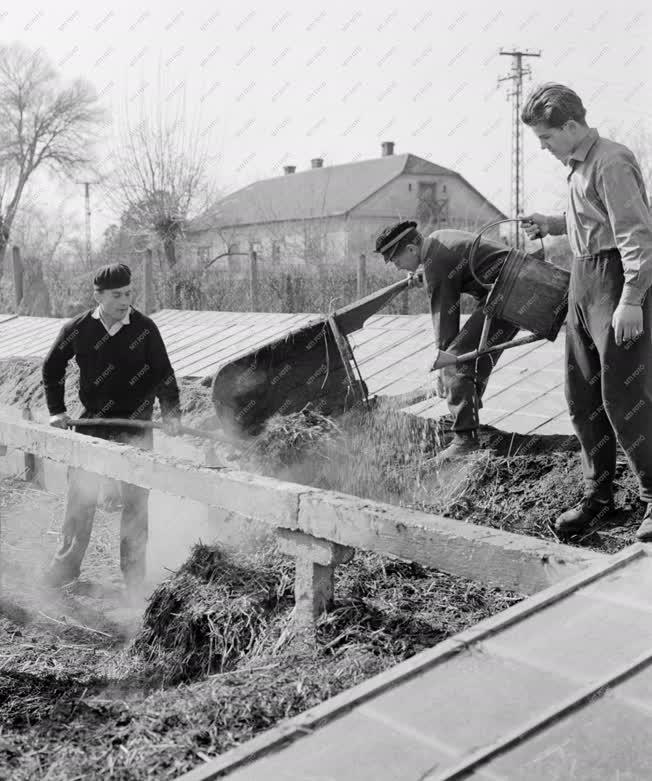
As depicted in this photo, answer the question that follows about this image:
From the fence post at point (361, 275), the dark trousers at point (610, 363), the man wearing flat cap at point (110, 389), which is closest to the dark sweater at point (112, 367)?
the man wearing flat cap at point (110, 389)

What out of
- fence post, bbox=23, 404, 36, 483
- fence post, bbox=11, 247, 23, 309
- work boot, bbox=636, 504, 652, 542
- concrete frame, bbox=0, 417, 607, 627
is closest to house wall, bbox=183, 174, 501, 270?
fence post, bbox=11, 247, 23, 309

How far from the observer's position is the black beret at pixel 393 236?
532cm

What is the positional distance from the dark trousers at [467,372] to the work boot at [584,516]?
1.17 meters

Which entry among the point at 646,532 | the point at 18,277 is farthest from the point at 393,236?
the point at 18,277

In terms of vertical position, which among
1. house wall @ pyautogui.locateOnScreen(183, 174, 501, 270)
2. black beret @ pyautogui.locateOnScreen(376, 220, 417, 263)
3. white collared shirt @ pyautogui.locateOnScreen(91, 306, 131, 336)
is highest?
house wall @ pyautogui.locateOnScreen(183, 174, 501, 270)

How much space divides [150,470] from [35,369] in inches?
246

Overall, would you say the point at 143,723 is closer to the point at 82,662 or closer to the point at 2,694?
the point at 2,694

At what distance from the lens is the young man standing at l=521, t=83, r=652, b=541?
11.5ft

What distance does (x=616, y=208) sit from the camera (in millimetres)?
3557

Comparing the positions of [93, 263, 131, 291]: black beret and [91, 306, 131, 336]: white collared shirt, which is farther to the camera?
[91, 306, 131, 336]: white collared shirt

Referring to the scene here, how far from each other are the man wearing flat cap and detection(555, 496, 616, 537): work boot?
231 cm

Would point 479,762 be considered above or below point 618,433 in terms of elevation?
below

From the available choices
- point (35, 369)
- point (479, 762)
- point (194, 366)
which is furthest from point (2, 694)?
point (35, 369)

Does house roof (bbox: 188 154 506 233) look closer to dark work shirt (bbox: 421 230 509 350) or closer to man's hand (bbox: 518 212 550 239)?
dark work shirt (bbox: 421 230 509 350)
